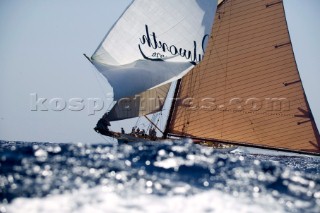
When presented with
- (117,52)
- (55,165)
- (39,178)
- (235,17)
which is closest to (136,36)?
(117,52)

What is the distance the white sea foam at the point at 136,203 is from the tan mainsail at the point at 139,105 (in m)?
21.2

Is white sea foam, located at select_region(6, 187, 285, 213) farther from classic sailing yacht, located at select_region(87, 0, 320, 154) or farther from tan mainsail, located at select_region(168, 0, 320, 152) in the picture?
tan mainsail, located at select_region(168, 0, 320, 152)

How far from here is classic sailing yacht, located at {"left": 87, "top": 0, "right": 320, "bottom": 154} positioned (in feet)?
110

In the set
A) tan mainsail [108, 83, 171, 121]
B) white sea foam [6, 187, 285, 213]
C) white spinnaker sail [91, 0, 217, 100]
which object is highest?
white spinnaker sail [91, 0, 217, 100]

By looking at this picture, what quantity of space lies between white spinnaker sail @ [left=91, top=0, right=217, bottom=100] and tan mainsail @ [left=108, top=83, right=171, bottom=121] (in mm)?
2380

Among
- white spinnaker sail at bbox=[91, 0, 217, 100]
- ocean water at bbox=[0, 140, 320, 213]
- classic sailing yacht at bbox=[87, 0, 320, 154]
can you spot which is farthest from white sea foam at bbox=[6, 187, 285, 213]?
classic sailing yacht at bbox=[87, 0, 320, 154]

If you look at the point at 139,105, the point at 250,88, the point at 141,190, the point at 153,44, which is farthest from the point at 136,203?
the point at 250,88

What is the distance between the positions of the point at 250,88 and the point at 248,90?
24cm

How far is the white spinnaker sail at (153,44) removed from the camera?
3155cm

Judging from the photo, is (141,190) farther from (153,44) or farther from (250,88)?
(250,88)

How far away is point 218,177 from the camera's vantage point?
1681cm

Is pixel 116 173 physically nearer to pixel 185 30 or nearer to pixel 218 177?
pixel 218 177

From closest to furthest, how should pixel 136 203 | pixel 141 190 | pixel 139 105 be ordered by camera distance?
pixel 136 203
pixel 141 190
pixel 139 105

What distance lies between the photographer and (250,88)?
1325 inches
